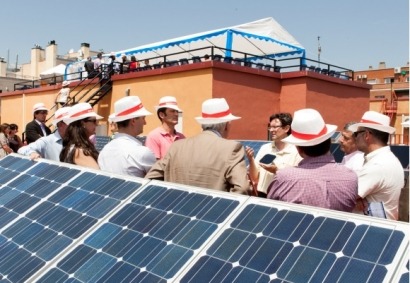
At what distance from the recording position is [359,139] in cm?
468

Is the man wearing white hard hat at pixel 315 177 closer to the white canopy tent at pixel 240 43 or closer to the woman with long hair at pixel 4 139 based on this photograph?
the woman with long hair at pixel 4 139

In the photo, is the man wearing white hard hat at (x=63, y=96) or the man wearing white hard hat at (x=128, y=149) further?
the man wearing white hard hat at (x=63, y=96)

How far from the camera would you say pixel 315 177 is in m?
3.02

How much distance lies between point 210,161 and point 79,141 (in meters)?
1.64

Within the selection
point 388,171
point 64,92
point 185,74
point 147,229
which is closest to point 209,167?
point 147,229

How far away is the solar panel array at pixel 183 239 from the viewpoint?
1919 mm

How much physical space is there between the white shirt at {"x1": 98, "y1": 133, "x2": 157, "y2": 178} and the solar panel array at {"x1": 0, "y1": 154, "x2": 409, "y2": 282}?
65cm

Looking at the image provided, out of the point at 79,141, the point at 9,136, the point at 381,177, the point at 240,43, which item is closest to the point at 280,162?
the point at 381,177

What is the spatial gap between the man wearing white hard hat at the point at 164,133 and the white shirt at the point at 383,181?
2.52m

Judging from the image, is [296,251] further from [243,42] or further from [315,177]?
[243,42]

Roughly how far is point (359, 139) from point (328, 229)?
2.82m

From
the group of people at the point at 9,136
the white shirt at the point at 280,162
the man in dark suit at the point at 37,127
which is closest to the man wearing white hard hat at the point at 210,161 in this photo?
the white shirt at the point at 280,162

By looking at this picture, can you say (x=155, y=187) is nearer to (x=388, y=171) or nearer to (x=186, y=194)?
(x=186, y=194)

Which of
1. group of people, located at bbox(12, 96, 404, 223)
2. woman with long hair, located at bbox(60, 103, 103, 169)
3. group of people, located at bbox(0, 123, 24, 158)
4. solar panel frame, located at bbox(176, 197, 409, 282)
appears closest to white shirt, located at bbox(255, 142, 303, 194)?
group of people, located at bbox(12, 96, 404, 223)
